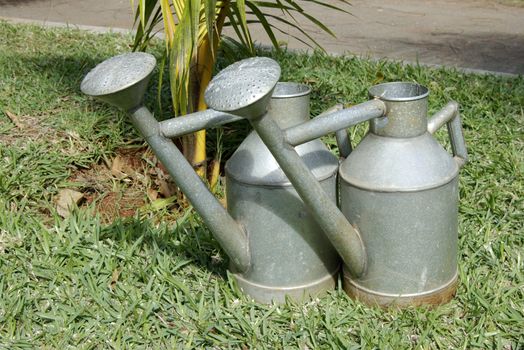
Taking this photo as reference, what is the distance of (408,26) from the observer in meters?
5.70

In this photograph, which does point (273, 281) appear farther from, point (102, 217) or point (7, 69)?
point (7, 69)

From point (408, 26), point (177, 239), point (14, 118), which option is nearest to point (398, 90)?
point (177, 239)

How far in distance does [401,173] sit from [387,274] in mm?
275

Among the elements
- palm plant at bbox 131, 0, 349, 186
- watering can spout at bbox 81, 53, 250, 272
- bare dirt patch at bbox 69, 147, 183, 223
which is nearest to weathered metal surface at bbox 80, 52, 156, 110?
watering can spout at bbox 81, 53, 250, 272

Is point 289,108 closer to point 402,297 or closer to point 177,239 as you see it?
point 402,297

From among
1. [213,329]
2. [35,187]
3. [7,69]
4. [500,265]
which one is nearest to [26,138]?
[35,187]

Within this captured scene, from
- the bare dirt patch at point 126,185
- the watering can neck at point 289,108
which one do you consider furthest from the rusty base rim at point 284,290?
the bare dirt patch at point 126,185

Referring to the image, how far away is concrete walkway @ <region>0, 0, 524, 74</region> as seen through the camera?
4.80 m

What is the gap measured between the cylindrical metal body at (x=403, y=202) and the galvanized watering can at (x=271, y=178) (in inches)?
0.9

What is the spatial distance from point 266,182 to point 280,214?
0.09 meters

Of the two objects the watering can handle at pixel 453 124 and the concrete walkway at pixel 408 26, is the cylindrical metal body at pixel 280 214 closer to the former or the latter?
the watering can handle at pixel 453 124

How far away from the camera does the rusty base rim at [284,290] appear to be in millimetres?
2010

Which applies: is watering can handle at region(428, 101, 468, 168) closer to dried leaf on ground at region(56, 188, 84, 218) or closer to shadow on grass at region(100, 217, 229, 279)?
shadow on grass at region(100, 217, 229, 279)

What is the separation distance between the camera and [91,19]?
6008 millimetres
